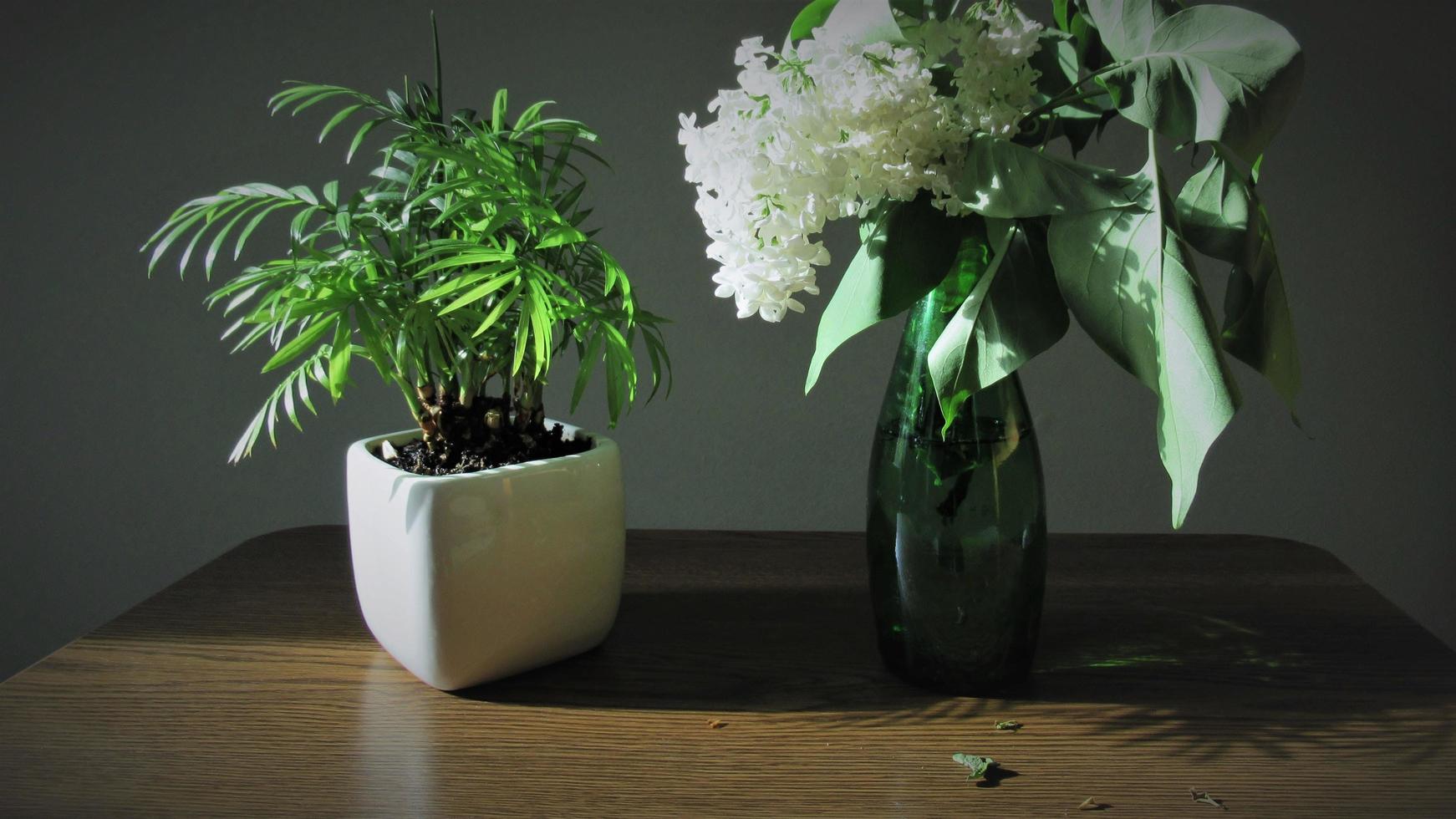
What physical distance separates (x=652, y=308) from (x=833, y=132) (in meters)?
1.10

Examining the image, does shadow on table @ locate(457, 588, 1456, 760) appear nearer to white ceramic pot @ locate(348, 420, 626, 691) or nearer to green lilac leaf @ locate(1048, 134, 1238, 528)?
white ceramic pot @ locate(348, 420, 626, 691)

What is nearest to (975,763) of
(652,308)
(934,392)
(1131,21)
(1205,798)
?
(1205,798)

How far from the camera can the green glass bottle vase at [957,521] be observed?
712 mm

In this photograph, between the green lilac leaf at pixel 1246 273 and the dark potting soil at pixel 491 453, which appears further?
the dark potting soil at pixel 491 453

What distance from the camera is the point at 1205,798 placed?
618 millimetres

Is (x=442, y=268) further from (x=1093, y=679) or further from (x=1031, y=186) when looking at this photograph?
(x=1093, y=679)

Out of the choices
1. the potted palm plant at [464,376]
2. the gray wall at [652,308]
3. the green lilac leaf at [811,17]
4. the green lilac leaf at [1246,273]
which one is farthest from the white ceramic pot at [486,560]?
the gray wall at [652,308]

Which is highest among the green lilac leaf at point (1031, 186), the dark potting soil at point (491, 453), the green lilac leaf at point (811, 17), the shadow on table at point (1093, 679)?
the green lilac leaf at point (811, 17)

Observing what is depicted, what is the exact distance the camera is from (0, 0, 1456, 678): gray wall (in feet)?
5.42

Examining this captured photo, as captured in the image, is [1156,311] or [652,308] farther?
[652,308]

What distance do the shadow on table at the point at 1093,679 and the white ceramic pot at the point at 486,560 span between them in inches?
1.5

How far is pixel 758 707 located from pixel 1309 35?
4.80ft

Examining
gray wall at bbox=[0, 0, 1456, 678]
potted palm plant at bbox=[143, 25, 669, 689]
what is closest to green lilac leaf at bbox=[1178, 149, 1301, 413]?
potted palm plant at bbox=[143, 25, 669, 689]

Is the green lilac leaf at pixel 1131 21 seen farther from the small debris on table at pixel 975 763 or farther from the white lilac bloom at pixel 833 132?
the small debris on table at pixel 975 763
